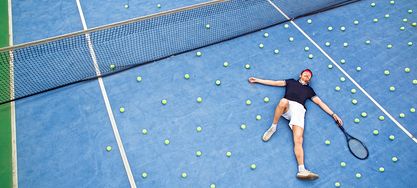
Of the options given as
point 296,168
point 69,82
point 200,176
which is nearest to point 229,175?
point 200,176

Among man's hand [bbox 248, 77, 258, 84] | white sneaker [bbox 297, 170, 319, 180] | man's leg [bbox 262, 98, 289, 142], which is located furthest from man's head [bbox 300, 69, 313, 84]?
white sneaker [bbox 297, 170, 319, 180]

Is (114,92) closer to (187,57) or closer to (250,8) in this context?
(187,57)

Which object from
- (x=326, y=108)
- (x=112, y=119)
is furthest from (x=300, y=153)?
(x=112, y=119)

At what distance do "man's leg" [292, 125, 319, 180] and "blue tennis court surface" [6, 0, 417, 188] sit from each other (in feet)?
0.43

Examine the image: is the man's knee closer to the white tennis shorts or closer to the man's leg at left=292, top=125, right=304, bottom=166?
the white tennis shorts

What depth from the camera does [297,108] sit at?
19.2ft

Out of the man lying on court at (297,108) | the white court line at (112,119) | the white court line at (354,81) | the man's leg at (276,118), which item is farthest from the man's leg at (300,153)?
the white court line at (112,119)

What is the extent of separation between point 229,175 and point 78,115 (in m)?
2.63

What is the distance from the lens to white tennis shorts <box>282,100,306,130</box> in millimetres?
5723

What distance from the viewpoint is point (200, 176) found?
5.30m

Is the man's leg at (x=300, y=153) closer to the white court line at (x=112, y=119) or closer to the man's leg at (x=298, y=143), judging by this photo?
the man's leg at (x=298, y=143)

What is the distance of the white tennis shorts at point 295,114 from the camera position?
5723 mm

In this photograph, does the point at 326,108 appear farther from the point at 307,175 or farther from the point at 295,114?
the point at 307,175

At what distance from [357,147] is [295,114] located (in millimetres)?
1063
